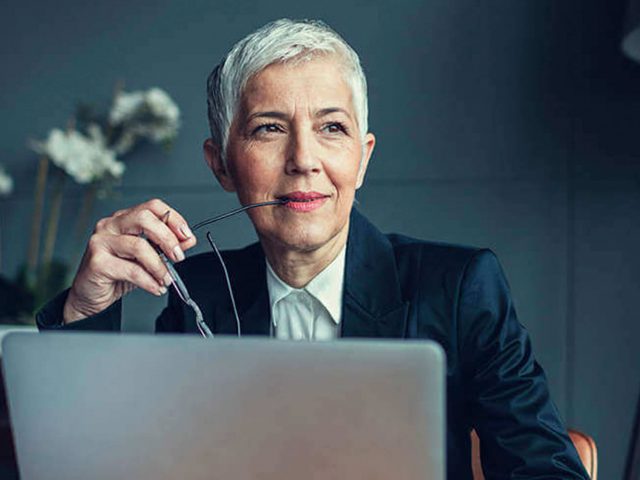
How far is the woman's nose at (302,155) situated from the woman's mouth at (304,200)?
0.04m

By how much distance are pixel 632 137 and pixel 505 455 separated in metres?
1.41

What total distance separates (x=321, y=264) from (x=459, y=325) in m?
0.26

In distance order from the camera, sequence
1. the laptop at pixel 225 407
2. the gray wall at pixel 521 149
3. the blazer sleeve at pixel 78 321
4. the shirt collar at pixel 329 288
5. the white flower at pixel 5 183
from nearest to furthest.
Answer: the laptop at pixel 225 407
the blazer sleeve at pixel 78 321
the shirt collar at pixel 329 288
the gray wall at pixel 521 149
the white flower at pixel 5 183

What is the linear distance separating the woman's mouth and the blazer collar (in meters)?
0.11

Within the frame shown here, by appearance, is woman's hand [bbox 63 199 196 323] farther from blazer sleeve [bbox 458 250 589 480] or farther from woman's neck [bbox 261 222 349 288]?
blazer sleeve [bbox 458 250 589 480]

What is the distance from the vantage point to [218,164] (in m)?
1.52

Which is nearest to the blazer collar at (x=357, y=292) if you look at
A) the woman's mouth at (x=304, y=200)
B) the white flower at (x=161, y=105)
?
the woman's mouth at (x=304, y=200)

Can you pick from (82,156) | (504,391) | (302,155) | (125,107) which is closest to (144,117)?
(125,107)

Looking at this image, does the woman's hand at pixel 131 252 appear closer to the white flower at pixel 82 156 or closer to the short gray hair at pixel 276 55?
the short gray hair at pixel 276 55

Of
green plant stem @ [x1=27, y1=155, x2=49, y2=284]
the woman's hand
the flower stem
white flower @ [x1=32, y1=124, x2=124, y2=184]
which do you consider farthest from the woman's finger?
green plant stem @ [x1=27, y1=155, x2=49, y2=284]

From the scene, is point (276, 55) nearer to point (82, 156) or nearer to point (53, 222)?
point (82, 156)

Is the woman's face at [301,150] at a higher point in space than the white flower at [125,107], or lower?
lower

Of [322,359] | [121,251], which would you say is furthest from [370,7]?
[322,359]

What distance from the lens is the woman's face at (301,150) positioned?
53.3 inches
